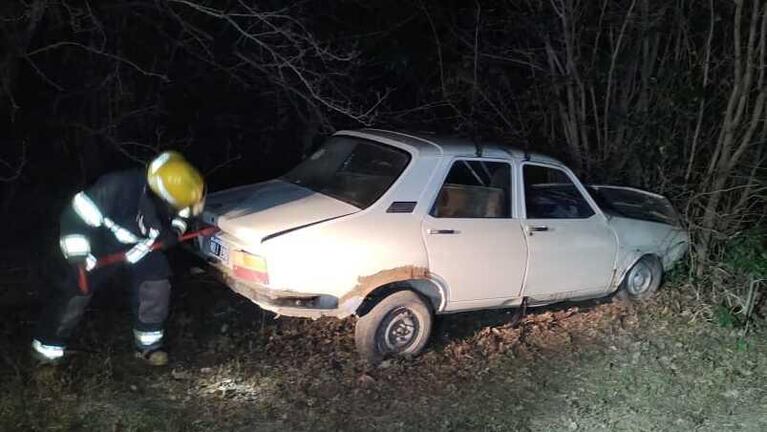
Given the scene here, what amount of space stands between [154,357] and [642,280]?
4478 millimetres

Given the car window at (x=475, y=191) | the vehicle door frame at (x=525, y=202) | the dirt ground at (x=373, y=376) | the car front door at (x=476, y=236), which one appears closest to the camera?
the dirt ground at (x=373, y=376)

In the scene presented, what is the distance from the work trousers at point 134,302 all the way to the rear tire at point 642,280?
4.10 m

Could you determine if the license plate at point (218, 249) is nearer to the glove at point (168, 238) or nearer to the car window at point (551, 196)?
the glove at point (168, 238)

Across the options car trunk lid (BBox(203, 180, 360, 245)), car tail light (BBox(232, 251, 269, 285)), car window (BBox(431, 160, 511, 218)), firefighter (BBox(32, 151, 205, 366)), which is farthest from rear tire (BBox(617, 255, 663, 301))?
firefighter (BBox(32, 151, 205, 366))

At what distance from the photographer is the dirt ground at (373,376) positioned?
4.73 m

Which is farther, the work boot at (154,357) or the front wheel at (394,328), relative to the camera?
the front wheel at (394,328)

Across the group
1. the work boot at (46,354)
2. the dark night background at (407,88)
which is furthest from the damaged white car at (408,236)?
the dark night background at (407,88)

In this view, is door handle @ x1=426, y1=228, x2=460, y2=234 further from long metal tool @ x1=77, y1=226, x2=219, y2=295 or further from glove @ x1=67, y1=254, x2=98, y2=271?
glove @ x1=67, y1=254, x2=98, y2=271

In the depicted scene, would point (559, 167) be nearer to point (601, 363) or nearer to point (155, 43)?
point (601, 363)

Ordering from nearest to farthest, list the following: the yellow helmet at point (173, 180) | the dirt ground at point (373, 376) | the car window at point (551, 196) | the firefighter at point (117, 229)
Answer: the dirt ground at point (373, 376) → the firefighter at point (117, 229) → the yellow helmet at point (173, 180) → the car window at point (551, 196)

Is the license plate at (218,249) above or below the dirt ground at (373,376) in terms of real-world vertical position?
above

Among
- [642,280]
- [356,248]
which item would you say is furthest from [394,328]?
[642,280]

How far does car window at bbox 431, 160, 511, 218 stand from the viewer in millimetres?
5703

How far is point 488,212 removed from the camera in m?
5.90
